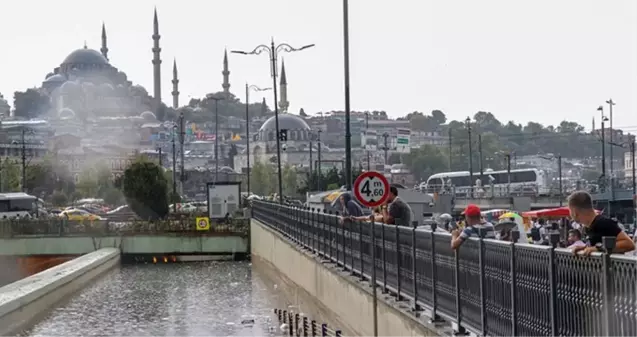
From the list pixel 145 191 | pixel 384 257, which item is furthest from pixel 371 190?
pixel 145 191

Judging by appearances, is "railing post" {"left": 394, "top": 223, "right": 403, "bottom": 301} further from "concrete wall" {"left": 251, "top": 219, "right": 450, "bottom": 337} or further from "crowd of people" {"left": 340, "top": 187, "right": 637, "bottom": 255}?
"crowd of people" {"left": 340, "top": 187, "right": 637, "bottom": 255}

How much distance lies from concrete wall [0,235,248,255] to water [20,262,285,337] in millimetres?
6638

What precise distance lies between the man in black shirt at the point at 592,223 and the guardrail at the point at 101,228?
43053 mm

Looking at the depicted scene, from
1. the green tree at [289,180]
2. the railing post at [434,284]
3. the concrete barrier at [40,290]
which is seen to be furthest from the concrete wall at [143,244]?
the green tree at [289,180]

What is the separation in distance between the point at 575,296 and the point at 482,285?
2.63 meters

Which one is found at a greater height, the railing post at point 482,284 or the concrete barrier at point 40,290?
the railing post at point 482,284

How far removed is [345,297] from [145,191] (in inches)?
1836

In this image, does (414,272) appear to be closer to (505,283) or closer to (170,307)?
(505,283)

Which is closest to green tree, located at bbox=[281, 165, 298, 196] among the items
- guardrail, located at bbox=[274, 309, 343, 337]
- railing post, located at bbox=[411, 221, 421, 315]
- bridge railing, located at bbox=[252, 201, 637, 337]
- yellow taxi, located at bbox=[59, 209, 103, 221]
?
yellow taxi, located at bbox=[59, 209, 103, 221]

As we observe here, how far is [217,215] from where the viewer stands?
189 ft

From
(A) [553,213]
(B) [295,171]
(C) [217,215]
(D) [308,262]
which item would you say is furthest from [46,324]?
(B) [295,171]

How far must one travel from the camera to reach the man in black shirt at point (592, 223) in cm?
798

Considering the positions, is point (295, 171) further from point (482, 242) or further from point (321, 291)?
point (482, 242)

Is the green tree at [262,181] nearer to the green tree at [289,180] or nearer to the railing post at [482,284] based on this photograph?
the green tree at [289,180]
